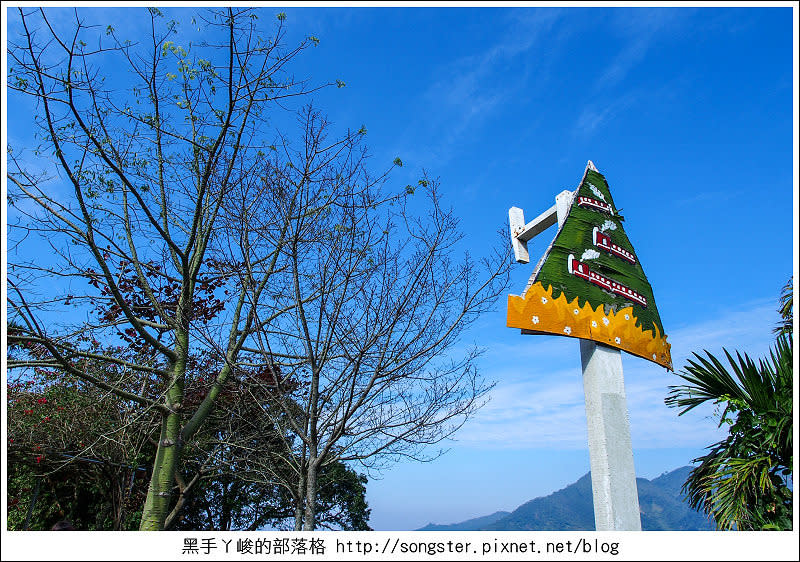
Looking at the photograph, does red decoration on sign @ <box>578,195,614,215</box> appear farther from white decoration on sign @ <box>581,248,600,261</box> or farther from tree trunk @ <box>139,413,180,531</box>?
tree trunk @ <box>139,413,180,531</box>

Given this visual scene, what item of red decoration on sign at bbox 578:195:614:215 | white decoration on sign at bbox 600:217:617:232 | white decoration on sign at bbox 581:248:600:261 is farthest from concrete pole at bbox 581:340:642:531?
red decoration on sign at bbox 578:195:614:215

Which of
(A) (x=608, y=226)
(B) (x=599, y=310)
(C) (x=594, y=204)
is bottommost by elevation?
(B) (x=599, y=310)

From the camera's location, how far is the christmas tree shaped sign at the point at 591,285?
4.75 m

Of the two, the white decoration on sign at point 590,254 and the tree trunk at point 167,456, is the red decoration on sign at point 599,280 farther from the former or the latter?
the tree trunk at point 167,456

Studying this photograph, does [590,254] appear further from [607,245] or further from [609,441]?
[609,441]

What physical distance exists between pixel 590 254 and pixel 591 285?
0.38 m

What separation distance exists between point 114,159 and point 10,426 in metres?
5.90

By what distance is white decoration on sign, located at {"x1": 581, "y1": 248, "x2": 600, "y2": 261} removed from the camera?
5.32m

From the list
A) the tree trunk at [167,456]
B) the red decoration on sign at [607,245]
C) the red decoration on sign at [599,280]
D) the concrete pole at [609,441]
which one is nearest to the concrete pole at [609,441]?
the concrete pole at [609,441]

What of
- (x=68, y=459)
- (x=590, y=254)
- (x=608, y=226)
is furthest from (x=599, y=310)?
(x=68, y=459)

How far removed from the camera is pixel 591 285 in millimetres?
5211

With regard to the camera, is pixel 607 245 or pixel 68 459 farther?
pixel 68 459

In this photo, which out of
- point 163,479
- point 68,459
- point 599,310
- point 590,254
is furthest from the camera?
point 68,459

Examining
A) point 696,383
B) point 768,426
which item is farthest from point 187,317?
point 768,426
